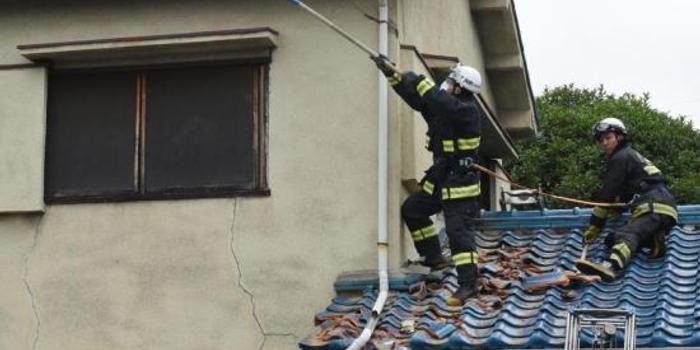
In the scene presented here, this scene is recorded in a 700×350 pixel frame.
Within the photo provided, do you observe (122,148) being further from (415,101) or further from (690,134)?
(690,134)

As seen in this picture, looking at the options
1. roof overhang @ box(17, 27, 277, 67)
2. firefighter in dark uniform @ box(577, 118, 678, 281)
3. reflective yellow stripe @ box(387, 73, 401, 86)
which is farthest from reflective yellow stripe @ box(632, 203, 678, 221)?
roof overhang @ box(17, 27, 277, 67)

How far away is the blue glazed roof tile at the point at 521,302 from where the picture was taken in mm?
9023

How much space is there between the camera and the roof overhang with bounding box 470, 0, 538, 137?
14.8m

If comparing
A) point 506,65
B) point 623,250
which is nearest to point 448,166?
point 623,250

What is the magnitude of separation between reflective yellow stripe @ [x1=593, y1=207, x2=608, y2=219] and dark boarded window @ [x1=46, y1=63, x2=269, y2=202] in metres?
3.02

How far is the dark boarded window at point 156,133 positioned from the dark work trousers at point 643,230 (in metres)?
3.20

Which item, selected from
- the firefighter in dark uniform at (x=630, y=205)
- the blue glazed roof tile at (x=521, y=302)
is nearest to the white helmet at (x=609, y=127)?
the firefighter in dark uniform at (x=630, y=205)

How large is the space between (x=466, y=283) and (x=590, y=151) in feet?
63.0

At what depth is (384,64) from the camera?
1029 centimetres

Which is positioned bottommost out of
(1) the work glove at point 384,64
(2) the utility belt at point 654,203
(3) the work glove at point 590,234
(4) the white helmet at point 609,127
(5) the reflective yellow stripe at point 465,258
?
(5) the reflective yellow stripe at point 465,258

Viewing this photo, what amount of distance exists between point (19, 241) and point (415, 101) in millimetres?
3976

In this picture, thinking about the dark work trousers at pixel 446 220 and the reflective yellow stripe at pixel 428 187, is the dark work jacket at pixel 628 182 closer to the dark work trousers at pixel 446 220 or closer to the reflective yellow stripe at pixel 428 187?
the dark work trousers at pixel 446 220

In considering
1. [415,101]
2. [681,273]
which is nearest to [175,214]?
[415,101]

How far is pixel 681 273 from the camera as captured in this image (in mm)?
10352
